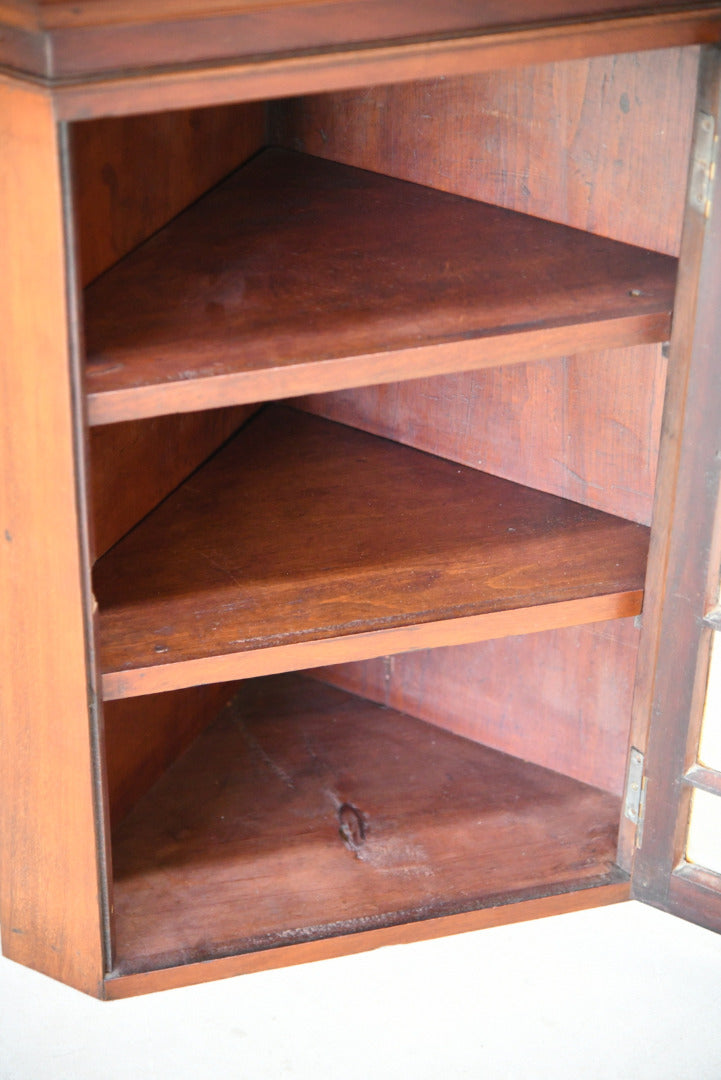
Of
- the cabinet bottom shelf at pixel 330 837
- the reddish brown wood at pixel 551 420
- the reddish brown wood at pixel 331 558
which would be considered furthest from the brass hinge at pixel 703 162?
the cabinet bottom shelf at pixel 330 837

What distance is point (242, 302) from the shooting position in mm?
1454

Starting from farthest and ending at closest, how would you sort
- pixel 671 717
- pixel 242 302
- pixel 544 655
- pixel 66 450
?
pixel 544 655 < pixel 671 717 < pixel 242 302 < pixel 66 450

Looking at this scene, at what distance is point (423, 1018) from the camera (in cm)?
161

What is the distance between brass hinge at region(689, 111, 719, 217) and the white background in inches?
33.2

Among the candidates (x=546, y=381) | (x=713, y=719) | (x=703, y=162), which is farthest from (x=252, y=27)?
(x=713, y=719)

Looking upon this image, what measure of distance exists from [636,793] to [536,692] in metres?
0.26

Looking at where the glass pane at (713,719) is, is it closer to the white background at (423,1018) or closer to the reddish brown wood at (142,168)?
the white background at (423,1018)

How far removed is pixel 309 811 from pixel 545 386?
0.59 metres

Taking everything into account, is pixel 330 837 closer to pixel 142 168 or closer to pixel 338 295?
pixel 338 295

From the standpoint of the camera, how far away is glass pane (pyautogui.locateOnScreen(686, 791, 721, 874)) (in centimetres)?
165

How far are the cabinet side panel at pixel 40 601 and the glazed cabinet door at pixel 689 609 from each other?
1.94 ft

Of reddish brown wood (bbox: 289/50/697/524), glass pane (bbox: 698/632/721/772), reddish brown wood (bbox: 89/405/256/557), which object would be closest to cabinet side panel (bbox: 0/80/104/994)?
reddish brown wood (bbox: 89/405/256/557)

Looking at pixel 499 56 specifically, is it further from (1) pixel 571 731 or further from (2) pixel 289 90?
(1) pixel 571 731

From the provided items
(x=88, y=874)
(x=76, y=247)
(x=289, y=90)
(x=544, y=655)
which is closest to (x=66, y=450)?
(x=76, y=247)
